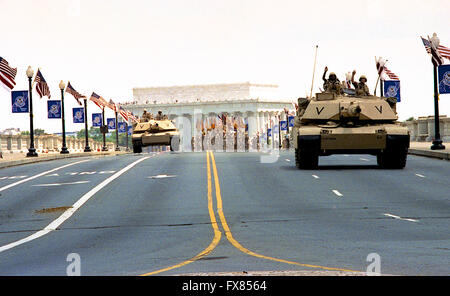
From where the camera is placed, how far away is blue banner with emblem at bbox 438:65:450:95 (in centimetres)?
4481

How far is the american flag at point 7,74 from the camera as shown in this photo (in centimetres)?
4609

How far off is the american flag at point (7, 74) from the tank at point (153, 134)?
16.6 m

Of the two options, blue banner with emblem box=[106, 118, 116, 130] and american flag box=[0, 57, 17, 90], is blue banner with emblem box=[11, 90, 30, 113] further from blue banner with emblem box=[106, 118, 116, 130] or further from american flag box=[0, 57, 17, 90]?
blue banner with emblem box=[106, 118, 116, 130]

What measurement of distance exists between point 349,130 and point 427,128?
4728cm

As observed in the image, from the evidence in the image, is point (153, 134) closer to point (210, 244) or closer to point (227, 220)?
point (227, 220)

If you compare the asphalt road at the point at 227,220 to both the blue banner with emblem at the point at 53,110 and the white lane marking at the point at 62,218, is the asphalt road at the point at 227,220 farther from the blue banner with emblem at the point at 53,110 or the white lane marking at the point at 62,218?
the blue banner with emblem at the point at 53,110

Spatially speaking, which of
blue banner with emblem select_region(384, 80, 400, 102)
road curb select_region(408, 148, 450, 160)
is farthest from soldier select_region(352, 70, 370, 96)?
blue banner with emblem select_region(384, 80, 400, 102)

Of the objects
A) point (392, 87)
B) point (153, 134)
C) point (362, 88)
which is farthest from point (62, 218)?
point (153, 134)

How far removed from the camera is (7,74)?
152 ft

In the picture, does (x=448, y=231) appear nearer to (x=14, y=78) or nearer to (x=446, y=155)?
(x=446, y=155)

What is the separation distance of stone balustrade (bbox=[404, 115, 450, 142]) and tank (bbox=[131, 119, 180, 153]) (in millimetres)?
22475

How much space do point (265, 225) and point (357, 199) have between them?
593 cm

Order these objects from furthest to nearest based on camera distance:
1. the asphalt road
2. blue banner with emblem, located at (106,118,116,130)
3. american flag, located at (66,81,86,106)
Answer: blue banner with emblem, located at (106,118,116,130)
american flag, located at (66,81,86,106)
the asphalt road

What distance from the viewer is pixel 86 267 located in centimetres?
1062
